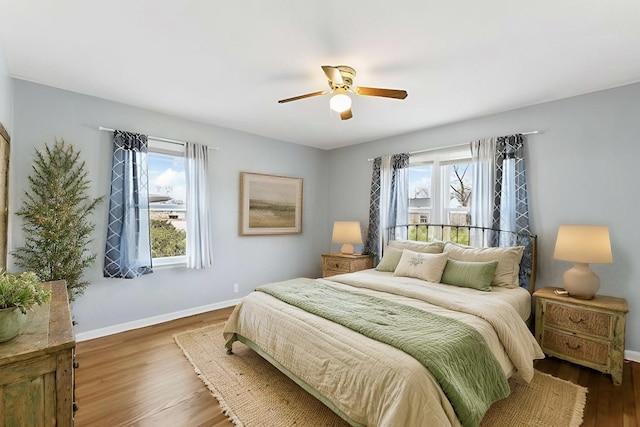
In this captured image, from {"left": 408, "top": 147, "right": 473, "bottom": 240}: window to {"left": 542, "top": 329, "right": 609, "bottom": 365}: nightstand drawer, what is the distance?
1.49 m

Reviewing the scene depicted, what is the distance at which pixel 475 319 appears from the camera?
2053 mm

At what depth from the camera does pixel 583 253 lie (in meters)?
2.52

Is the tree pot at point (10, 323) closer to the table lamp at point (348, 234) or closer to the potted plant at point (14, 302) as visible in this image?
the potted plant at point (14, 302)

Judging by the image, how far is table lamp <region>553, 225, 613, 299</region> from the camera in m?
2.48

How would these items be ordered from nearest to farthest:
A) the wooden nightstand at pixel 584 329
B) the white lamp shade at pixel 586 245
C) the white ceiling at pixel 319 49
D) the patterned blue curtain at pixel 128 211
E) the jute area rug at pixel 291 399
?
the white ceiling at pixel 319 49 < the jute area rug at pixel 291 399 < the wooden nightstand at pixel 584 329 < the white lamp shade at pixel 586 245 < the patterned blue curtain at pixel 128 211

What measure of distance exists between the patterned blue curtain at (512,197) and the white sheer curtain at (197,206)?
3.54 m

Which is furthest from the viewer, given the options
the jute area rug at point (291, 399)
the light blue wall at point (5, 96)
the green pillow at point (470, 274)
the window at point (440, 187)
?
the window at point (440, 187)

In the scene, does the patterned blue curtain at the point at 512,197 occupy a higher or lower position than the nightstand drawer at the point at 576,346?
higher

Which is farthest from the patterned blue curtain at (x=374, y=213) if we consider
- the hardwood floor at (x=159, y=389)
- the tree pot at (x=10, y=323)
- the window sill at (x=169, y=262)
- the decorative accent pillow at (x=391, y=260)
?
the tree pot at (x=10, y=323)

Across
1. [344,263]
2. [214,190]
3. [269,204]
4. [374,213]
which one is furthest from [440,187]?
[214,190]

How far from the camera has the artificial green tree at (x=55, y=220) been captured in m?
2.69

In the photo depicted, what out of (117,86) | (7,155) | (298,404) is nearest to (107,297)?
(7,155)

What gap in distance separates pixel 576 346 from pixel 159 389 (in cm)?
342

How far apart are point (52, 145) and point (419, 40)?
347 centimetres
